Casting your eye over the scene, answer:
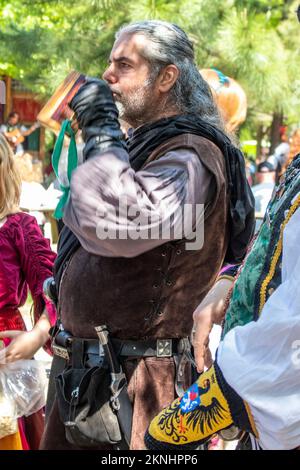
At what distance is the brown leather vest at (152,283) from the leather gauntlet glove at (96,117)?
19 cm

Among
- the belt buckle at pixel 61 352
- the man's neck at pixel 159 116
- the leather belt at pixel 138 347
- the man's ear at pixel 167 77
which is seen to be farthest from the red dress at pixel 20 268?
the man's ear at pixel 167 77

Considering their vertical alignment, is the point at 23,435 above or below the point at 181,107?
below

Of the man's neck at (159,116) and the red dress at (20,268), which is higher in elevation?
the man's neck at (159,116)

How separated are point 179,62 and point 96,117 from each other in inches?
18.6

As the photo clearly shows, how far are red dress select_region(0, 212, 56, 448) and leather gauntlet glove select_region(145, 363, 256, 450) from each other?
163cm

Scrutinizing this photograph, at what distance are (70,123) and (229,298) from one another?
75cm

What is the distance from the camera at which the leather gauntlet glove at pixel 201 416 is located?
1.48 meters

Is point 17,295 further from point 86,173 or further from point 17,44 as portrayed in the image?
point 17,44

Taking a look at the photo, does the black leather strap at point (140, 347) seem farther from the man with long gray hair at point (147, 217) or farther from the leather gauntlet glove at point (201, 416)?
the leather gauntlet glove at point (201, 416)

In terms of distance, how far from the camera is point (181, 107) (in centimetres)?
258

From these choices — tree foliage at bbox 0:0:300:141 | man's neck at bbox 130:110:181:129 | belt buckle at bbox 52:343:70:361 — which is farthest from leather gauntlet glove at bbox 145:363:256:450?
tree foliage at bbox 0:0:300:141
